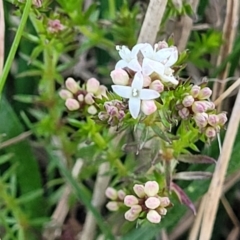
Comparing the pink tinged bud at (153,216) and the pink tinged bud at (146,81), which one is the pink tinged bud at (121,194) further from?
the pink tinged bud at (146,81)

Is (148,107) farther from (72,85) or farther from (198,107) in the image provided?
(72,85)

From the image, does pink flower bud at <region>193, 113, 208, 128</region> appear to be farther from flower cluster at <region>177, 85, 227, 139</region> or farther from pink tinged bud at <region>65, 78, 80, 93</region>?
pink tinged bud at <region>65, 78, 80, 93</region>

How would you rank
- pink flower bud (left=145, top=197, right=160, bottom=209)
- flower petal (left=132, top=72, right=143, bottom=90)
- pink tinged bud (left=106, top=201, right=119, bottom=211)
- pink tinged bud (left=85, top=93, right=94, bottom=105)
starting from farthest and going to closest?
1. pink tinged bud (left=106, top=201, right=119, bottom=211)
2. pink tinged bud (left=85, top=93, right=94, bottom=105)
3. pink flower bud (left=145, top=197, right=160, bottom=209)
4. flower petal (left=132, top=72, right=143, bottom=90)

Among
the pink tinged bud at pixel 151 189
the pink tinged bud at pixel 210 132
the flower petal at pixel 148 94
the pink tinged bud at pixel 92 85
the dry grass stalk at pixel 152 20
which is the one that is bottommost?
the pink tinged bud at pixel 151 189

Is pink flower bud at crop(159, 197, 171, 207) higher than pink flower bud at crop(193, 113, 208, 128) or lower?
lower

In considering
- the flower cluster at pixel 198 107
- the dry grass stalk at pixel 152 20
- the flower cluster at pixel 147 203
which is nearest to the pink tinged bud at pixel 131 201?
the flower cluster at pixel 147 203

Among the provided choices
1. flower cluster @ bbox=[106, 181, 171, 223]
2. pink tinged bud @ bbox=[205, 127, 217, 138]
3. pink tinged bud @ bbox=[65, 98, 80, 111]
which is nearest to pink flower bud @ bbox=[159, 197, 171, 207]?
flower cluster @ bbox=[106, 181, 171, 223]

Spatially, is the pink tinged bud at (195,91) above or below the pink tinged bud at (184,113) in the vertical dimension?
above
